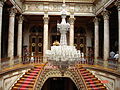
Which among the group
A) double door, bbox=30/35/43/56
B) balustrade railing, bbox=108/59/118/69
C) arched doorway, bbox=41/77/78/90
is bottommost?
arched doorway, bbox=41/77/78/90

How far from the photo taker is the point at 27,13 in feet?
48.9

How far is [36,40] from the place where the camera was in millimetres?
18000

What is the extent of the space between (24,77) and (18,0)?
6460 millimetres

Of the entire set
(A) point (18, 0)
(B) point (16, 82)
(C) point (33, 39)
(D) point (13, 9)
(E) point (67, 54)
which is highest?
(A) point (18, 0)

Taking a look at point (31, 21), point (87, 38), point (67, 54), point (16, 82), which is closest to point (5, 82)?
point (16, 82)

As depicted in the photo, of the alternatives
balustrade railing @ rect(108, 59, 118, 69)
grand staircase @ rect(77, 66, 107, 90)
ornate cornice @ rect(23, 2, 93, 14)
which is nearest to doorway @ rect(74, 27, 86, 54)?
ornate cornice @ rect(23, 2, 93, 14)

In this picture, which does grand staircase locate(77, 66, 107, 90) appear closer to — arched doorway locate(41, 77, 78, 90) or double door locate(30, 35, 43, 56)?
arched doorway locate(41, 77, 78, 90)

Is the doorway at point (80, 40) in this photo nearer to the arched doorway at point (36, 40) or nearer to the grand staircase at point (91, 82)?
the arched doorway at point (36, 40)

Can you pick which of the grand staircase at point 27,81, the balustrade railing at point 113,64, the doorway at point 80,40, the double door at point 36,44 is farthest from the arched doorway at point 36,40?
the balustrade railing at point 113,64

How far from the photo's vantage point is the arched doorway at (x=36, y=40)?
17.9 meters

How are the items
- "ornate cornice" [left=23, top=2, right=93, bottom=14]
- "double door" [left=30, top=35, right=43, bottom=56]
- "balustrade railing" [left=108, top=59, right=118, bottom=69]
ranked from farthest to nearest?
"double door" [left=30, top=35, right=43, bottom=56]
"ornate cornice" [left=23, top=2, right=93, bottom=14]
"balustrade railing" [left=108, top=59, right=118, bottom=69]

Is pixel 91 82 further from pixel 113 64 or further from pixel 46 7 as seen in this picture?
pixel 46 7

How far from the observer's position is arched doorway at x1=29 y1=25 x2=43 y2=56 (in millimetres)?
17906

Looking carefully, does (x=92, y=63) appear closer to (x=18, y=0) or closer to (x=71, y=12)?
(x=71, y=12)
